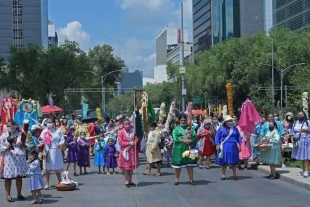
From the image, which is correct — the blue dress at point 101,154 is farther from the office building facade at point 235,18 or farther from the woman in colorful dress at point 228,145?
the office building facade at point 235,18

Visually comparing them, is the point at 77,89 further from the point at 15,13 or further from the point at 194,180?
the point at 15,13

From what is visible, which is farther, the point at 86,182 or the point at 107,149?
the point at 107,149

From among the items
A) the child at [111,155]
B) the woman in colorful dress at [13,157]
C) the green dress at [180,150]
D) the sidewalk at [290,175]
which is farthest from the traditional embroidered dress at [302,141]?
the woman in colorful dress at [13,157]

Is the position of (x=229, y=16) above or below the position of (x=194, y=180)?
above

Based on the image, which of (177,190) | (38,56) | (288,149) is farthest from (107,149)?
(38,56)

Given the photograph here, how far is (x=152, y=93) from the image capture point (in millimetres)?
112062

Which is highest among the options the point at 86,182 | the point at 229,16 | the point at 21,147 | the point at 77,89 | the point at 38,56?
the point at 229,16

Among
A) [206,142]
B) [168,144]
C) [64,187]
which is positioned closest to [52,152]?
[64,187]

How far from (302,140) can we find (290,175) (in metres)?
1.14

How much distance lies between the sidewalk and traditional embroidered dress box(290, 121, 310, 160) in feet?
2.02

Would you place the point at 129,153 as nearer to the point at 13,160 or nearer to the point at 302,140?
the point at 13,160

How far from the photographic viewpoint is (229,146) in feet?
50.3

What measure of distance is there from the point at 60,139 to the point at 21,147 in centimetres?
176

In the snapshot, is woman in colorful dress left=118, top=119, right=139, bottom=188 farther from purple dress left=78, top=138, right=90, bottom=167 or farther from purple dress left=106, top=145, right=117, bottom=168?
purple dress left=78, top=138, right=90, bottom=167
